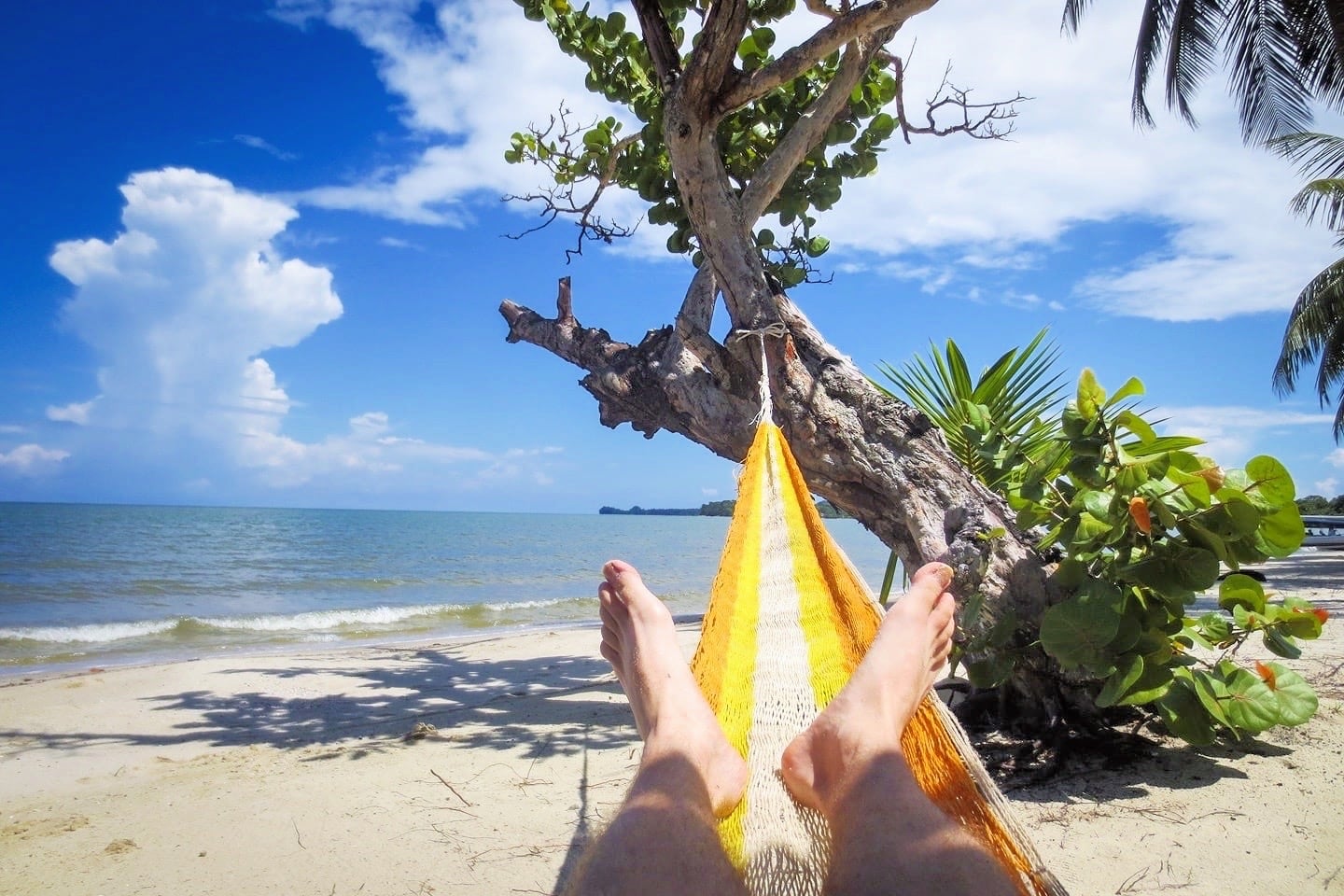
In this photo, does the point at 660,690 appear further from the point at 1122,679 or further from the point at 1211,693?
the point at 1211,693

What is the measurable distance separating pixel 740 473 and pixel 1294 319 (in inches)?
540

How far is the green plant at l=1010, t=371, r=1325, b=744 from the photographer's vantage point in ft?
5.41

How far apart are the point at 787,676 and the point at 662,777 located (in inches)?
20.1

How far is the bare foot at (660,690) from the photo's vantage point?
3.79ft

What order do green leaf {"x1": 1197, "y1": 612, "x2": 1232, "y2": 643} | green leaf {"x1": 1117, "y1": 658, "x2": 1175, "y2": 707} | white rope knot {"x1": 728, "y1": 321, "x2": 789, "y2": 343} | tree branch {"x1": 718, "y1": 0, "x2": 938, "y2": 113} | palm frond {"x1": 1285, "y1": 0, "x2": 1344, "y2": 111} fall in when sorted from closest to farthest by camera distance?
green leaf {"x1": 1117, "y1": 658, "x2": 1175, "y2": 707}
green leaf {"x1": 1197, "y1": 612, "x2": 1232, "y2": 643}
tree branch {"x1": 718, "y1": 0, "x2": 938, "y2": 113}
white rope knot {"x1": 728, "y1": 321, "x2": 789, "y2": 343}
palm frond {"x1": 1285, "y1": 0, "x2": 1344, "y2": 111}

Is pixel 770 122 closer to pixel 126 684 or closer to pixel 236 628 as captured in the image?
pixel 126 684

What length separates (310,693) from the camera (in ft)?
13.4

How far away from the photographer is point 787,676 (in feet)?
4.91

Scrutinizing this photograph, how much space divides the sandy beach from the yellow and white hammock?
16.8 inches

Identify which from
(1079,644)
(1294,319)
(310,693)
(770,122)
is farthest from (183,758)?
(1294,319)

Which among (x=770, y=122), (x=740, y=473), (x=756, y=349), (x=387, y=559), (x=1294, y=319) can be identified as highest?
(x=1294, y=319)

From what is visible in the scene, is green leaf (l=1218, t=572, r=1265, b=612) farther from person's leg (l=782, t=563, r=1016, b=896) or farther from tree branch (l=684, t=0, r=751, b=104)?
tree branch (l=684, t=0, r=751, b=104)

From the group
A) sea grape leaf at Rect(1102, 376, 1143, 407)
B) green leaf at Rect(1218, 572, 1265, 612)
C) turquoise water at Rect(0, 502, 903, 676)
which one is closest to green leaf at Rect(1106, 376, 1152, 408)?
sea grape leaf at Rect(1102, 376, 1143, 407)

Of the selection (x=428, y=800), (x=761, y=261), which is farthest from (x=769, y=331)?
(x=428, y=800)
